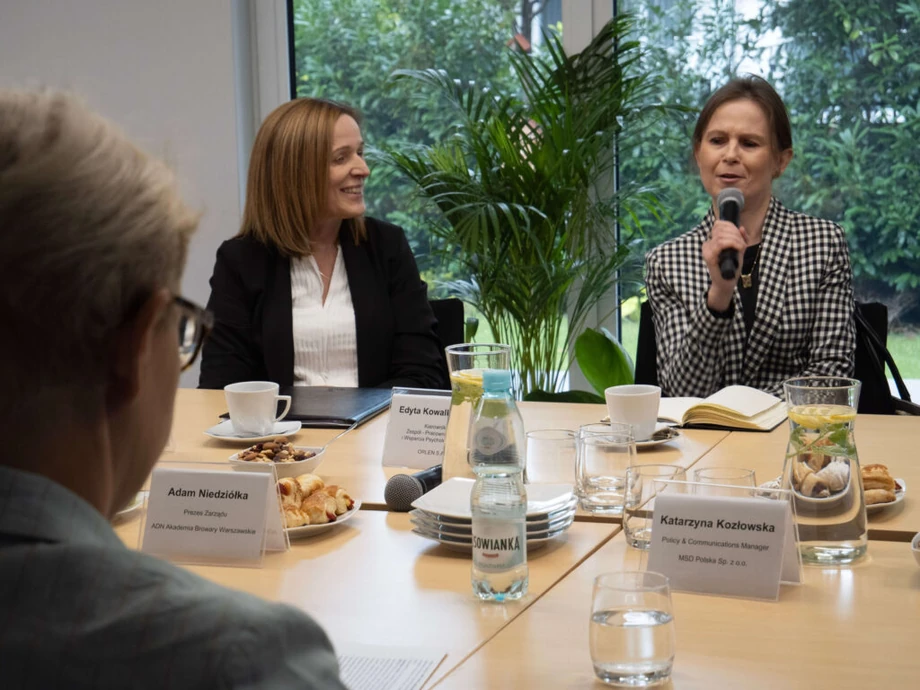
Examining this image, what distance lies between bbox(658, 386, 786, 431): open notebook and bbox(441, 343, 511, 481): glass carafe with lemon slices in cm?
66

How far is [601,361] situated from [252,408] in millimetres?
1681

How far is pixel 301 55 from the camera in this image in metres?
4.58

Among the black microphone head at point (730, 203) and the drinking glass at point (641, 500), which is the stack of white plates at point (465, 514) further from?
the black microphone head at point (730, 203)

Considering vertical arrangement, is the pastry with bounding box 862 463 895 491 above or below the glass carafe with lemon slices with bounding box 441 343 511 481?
below

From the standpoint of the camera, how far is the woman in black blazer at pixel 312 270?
297cm

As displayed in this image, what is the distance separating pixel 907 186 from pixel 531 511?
3051mm

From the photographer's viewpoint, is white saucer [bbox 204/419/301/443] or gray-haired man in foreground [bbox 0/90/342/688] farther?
white saucer [bbox 204/419/301/443]

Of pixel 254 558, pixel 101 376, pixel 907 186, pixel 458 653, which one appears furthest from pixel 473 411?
pixel 907 186

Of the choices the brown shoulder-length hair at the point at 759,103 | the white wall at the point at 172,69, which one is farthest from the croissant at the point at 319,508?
the white wall at the point at 172,69

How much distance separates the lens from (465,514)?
147cm

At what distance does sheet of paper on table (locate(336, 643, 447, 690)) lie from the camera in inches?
42.4

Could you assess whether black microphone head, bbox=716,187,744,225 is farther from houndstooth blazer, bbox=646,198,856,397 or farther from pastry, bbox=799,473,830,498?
pastry, bbox=799,473,830,498

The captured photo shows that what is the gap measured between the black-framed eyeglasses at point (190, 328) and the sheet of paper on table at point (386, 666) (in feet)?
1.40

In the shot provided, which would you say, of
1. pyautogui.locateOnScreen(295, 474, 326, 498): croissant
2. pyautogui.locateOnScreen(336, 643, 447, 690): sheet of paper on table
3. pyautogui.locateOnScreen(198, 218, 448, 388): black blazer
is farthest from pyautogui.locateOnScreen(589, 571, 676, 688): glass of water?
pyautogui.locateOnScreen(198, 218, 448, 388): black blazer
